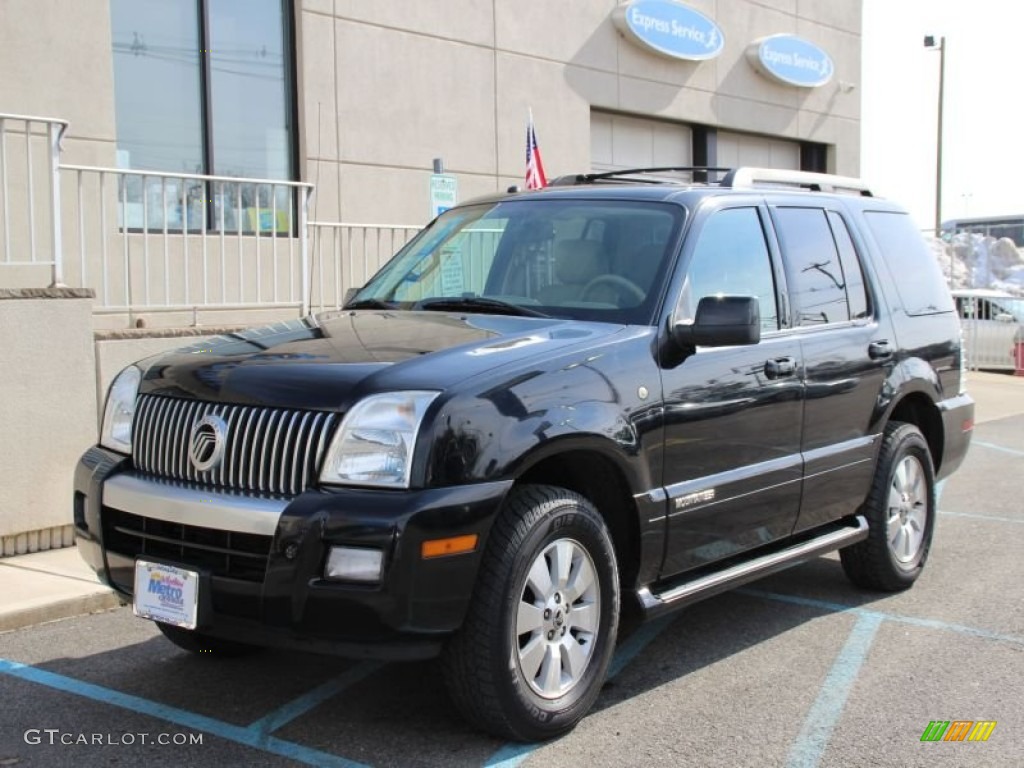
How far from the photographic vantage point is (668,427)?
4.38 meters

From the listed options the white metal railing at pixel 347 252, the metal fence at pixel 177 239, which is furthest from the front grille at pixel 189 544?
the white metal railing at pixel 347 252

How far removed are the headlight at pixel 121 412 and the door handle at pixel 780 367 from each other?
256 cm

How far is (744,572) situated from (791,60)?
14710mm

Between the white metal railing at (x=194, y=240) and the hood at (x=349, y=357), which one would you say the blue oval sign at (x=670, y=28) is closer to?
the white metal railing at (x=194, y=240)

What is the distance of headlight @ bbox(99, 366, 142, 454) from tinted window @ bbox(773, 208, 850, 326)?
290 centimetres

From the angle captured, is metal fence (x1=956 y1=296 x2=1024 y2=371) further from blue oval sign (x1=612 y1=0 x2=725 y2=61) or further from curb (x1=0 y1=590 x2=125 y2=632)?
curb (x1=0 y1=590 x2=125 y2=632)

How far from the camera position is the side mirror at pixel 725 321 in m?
4.30

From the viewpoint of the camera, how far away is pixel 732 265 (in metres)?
5.00

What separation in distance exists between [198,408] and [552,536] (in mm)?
1300

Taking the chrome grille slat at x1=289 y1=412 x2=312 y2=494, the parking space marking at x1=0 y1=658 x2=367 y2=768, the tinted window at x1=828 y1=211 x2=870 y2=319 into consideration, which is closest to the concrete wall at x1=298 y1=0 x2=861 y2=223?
the tinted window at x1=828 y1=211 x2=870 y2=319

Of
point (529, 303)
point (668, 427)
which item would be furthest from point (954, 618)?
point (529, 303)

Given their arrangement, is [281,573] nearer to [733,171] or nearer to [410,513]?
[410,513]

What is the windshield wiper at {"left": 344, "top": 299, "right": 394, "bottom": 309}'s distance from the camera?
5.22 metres

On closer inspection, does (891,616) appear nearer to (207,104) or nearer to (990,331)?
(207,104)
